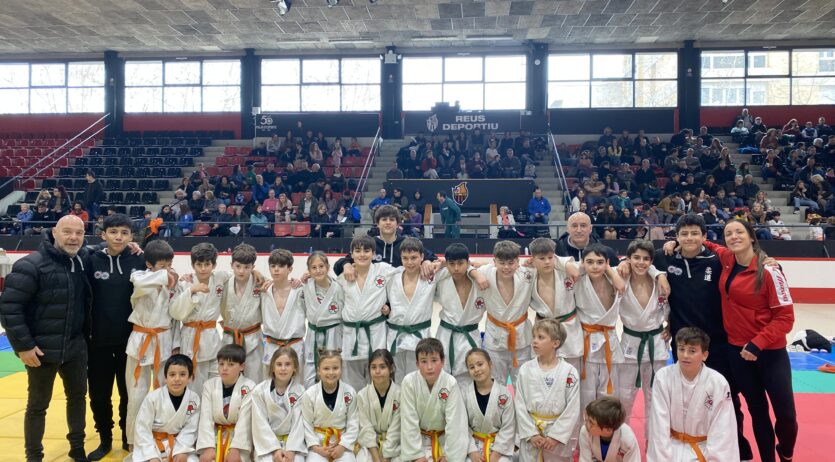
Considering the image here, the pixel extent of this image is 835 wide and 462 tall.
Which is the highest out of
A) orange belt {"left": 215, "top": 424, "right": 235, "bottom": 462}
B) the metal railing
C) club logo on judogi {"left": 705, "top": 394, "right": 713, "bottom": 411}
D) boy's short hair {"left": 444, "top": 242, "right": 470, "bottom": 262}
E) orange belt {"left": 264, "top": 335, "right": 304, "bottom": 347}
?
the metal railing

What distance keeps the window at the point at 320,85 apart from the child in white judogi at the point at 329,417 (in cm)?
1614

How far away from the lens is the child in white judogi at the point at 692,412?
3705mm

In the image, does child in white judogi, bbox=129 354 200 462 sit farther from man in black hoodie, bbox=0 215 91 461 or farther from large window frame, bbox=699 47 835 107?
large window frame, bbox=699 47 835 107

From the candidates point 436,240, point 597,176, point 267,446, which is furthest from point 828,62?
point 267,446

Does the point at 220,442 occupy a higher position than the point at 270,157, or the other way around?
the point at 270,157

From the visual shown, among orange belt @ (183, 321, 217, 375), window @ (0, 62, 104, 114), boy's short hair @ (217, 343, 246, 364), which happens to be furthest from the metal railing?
boy's short hair @ (217, 343, 246, 364)

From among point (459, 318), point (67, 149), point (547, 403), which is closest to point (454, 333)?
point (459, 318)

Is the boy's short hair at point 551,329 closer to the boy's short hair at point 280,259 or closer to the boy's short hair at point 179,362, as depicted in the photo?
the boy's short hair at point 280,259

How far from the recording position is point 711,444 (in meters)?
3.70

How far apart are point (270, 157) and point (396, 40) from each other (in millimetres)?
5091

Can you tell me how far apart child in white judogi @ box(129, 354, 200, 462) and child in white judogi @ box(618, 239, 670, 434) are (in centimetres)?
307

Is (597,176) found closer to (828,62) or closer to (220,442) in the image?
(828,62)

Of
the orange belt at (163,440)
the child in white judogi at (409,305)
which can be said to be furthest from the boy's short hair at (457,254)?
the orange belt at (163,440)

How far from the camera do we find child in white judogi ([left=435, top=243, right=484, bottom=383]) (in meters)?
4.49
